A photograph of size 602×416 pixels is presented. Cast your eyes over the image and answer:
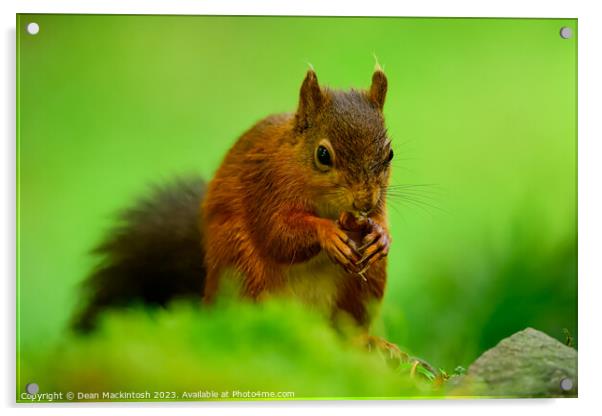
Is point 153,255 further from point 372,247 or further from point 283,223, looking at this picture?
point 372,247

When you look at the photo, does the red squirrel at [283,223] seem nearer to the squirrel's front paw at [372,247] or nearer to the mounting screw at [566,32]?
the squirrel's front paw at [372,247]

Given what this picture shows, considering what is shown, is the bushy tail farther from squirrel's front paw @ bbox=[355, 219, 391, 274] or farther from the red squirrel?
squirrel's front paw @ bbox=[355, 219, 391, 274]

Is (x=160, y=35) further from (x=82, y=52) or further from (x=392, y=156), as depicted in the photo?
(x=392, y=156)

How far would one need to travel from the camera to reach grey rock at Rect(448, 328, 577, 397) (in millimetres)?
2311

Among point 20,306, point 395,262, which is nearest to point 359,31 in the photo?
point 395,262

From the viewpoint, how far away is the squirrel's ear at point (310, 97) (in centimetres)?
222

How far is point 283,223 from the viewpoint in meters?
2.25

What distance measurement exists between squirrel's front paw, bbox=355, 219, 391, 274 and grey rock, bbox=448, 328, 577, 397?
1.22 ft

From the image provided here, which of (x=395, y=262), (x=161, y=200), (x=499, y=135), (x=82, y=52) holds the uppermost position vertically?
(x=82, y=52)

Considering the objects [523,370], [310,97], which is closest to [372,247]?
[310,97]

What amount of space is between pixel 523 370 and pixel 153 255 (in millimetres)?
939

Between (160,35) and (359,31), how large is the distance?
1.61 feet

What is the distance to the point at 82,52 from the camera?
2.44m

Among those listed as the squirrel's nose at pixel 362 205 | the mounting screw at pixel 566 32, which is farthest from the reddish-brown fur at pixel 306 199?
the mounting screw at pixel 566 32
